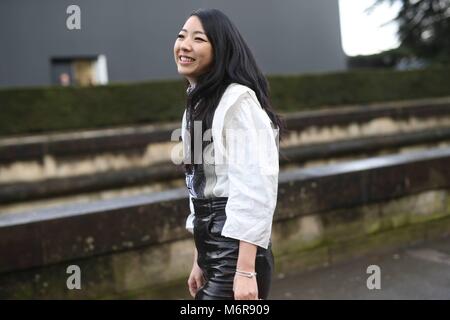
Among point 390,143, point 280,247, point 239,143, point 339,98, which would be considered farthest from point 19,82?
point 239,143

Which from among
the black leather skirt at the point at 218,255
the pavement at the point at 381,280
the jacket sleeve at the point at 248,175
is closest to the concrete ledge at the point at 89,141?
the pavement at the point at 381,280

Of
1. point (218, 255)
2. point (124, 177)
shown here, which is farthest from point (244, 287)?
point (124, 177)

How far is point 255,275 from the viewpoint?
162cm

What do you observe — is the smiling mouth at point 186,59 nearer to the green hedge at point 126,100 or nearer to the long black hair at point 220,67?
the long black hair at point 220,67

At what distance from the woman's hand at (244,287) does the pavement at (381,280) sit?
79.7 inches

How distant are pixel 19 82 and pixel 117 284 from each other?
12.0 meters

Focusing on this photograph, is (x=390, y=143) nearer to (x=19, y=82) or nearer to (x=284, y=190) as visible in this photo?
(x=284, y=190)

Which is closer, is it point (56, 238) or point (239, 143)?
point (239, 143)

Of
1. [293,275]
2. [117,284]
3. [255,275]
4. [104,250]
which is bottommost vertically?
[293,275]

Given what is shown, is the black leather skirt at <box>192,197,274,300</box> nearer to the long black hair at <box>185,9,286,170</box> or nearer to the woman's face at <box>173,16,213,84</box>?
the long black hair at <box>185,9,286,170</box>

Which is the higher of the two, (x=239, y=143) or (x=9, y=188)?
(x=239, y=143)

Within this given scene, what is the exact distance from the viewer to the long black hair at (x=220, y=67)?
167 centimetres

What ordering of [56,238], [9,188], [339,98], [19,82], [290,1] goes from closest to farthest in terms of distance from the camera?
[56,238] < [9,188] < [339,98] < [19,82] < [290,1]

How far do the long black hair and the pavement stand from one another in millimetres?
2185
